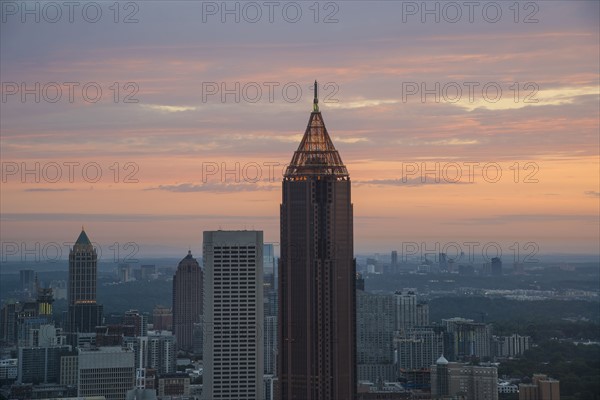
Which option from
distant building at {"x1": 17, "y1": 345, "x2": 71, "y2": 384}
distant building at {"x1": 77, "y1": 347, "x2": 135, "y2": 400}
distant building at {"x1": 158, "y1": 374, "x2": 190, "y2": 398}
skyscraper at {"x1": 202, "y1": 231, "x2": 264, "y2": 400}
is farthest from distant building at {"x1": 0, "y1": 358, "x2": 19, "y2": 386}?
skyscraper at {"x1": 202, "y1": 231, "x2": 264, "y2": 400}

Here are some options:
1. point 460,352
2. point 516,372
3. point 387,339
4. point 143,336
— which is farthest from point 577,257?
point 143,336

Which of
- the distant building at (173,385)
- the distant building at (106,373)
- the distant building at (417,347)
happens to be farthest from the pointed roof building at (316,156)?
the distant building at (417,347)

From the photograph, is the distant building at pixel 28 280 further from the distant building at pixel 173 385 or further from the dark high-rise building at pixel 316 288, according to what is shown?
the dark high-rise building at pixel 316 288

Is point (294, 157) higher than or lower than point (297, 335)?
higher

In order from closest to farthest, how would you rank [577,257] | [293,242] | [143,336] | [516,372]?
[293,242]
[577,257]
[516,372]
[143,336]

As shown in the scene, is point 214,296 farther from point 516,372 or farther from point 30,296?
point 30,296

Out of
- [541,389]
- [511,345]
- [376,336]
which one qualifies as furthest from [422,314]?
[541,389]

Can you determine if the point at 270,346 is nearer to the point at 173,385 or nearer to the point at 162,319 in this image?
the point at 173,385
